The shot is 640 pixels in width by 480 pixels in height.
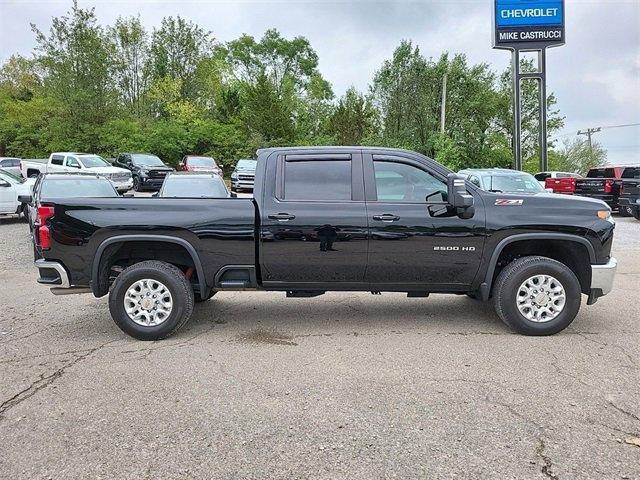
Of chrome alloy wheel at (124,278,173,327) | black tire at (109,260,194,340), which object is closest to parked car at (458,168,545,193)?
black tire at (109,260,194,340)

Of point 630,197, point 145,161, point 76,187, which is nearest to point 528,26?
point 630,197

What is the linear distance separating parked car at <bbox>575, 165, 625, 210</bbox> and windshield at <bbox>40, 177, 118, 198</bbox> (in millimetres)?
15502

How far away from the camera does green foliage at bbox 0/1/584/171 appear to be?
1207 inches

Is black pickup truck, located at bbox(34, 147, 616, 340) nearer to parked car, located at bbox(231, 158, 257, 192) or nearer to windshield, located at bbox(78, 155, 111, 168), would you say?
parked car, located at bbox(231, 158, 257, 192)

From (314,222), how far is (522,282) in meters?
2.16

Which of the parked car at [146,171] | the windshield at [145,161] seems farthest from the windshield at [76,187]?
the windshield at [145,161]

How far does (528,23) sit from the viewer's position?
22.1 metres

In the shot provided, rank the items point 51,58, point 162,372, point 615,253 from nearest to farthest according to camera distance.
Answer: point 162,372 < point 615,253 < point 51,58

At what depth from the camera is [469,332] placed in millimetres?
5309

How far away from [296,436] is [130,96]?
47705mm

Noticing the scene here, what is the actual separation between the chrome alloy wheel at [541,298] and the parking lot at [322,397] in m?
0.26

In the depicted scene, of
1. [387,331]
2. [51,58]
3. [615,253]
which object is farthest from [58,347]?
[51,58]

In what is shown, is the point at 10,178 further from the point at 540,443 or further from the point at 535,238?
the point at 540,443

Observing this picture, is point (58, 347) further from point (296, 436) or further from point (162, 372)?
point (296, 436)
